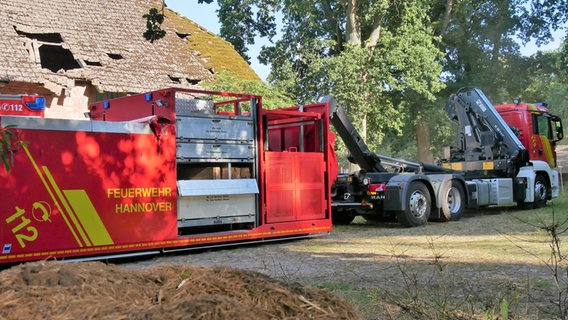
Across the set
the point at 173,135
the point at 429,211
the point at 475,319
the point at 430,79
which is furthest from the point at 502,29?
the point at 475,319

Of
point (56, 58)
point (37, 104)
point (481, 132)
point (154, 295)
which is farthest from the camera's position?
point (56, 58)

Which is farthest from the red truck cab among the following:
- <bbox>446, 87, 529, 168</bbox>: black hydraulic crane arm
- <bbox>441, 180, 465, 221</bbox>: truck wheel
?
<bbox>441, 180, 465, 221</bbox>: truck wheel

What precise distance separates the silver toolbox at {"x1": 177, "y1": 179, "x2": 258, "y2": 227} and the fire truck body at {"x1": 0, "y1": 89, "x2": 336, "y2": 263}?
0.02 metres

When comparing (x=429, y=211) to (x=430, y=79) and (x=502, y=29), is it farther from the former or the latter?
(x=502, y=29)

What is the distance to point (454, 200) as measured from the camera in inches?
595

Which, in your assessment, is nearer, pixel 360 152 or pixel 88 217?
pixel 88 217

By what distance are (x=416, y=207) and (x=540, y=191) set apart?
6.05m

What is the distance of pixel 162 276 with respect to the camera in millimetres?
3158

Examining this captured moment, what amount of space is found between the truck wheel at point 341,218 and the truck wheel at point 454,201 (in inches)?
93.8

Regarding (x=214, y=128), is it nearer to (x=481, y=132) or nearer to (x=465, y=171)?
(x=465, y=171)

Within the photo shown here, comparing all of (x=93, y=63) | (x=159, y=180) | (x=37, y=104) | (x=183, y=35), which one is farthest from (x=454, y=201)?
(x=183, y=35)

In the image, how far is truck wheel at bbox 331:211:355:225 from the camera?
15297 mm

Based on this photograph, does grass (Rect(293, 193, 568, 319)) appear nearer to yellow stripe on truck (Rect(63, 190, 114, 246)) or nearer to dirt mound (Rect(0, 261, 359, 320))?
dirt mound (Rect(0, 261, 359, 320))

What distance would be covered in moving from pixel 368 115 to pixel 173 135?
64.1 ft
